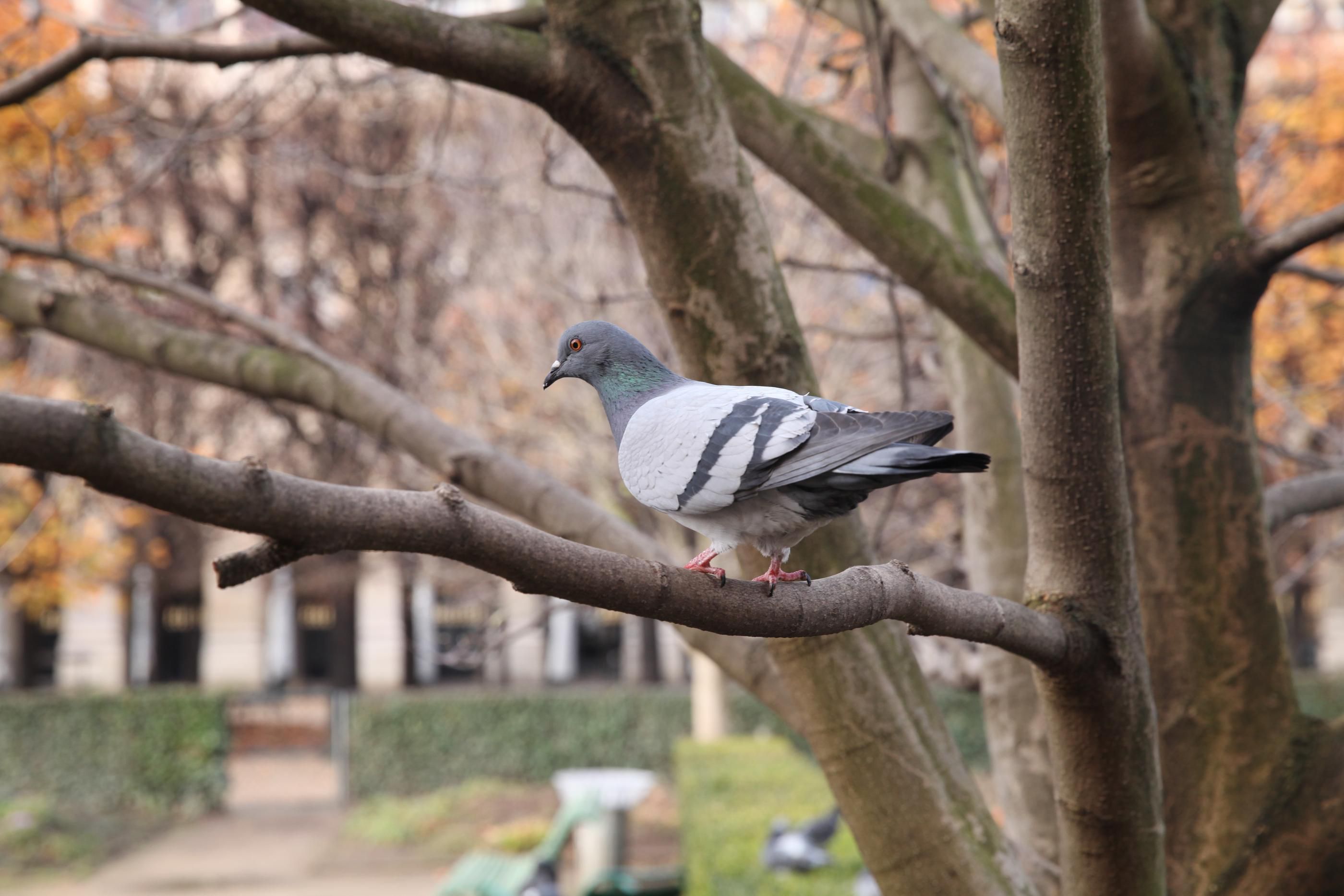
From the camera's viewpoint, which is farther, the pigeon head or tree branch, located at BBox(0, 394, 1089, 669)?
the pigeon head

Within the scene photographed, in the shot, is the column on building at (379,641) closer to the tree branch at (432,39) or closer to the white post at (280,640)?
the white post at (280,640)

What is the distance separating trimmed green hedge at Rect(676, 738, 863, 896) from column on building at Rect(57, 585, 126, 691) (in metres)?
14.8

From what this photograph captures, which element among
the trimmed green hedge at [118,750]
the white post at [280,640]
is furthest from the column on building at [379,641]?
the trimmed green hedge at [118,750]

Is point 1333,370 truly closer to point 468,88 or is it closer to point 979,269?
point 468,88

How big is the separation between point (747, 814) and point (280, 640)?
16893 millimetres

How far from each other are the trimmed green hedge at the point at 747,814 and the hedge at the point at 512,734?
2.83 m

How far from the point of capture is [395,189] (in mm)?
12031

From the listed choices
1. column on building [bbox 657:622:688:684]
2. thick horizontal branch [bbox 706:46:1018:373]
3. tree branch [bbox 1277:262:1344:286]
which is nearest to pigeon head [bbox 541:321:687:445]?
thick horizontal branch [bbox 706:46:1018:373]

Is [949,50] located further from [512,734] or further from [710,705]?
[512,734]

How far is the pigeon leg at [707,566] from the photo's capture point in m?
1.60

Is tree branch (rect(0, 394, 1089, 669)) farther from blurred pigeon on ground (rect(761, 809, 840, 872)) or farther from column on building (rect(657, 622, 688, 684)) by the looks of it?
column on building (rect(657, 622, 688, 684))

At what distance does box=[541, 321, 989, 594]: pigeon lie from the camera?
1553mm

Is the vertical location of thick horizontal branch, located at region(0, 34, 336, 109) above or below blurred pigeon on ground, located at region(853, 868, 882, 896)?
above

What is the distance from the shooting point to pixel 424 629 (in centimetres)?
1964
